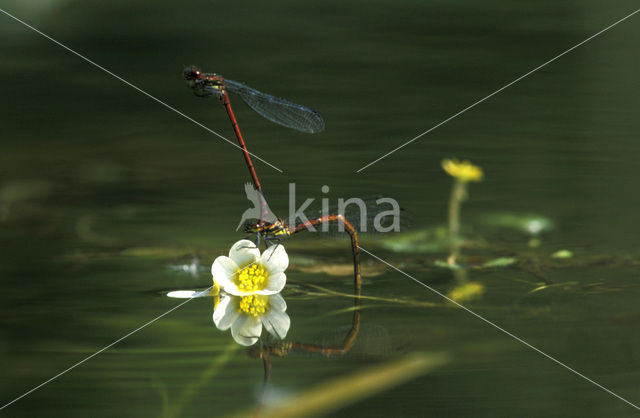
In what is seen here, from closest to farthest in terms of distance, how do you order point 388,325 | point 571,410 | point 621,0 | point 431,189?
point 571,410 < point 388,325 < point 431,189 < point 621,0

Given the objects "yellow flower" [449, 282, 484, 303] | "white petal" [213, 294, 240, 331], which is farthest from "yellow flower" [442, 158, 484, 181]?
"white petal" [213, 294, 240, 331]

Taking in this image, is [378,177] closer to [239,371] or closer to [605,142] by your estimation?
[605,142]

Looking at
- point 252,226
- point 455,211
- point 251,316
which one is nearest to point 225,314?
point 251,316

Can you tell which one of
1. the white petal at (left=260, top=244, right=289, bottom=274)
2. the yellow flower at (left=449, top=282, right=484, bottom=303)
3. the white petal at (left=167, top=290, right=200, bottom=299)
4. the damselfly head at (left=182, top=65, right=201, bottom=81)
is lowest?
the white petal at (left=167, top=290, right=200, bottom=299)

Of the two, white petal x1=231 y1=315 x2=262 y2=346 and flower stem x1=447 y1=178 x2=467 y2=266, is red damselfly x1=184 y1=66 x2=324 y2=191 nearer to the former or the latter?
white petal x1=231 y1=315 x2=262 y2=346

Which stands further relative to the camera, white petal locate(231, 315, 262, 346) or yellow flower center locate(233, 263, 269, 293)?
yellow flower center locate(233, 263, 269, 293)

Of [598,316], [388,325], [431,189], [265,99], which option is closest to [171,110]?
[265,99]
